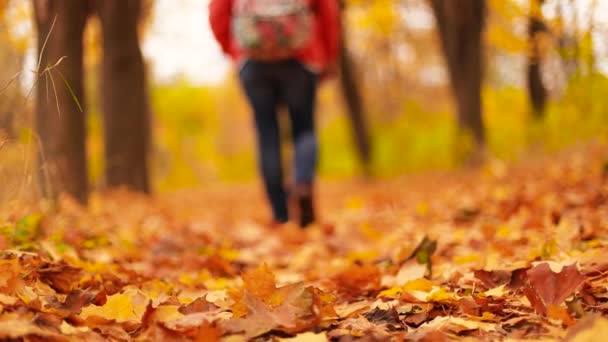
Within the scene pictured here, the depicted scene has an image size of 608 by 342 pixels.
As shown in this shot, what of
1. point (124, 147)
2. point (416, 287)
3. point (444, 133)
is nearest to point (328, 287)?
point (416, 287)

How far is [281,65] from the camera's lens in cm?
408

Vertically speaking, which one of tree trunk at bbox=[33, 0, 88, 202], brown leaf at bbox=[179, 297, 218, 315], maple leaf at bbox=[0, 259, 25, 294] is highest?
tree trunk at bbox=[33, 0, 88, 202]

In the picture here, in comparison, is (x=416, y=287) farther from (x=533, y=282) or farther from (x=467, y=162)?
(x=467, y=162)

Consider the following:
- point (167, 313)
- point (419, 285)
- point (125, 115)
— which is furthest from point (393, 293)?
point (125, 115)

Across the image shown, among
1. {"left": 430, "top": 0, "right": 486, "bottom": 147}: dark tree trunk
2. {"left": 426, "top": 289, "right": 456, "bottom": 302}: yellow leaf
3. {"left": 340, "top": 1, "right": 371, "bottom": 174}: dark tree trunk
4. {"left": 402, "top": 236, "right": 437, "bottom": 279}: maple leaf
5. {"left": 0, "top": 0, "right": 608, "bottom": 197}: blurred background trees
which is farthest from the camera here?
{"left": 340, "top": 1, "right": 371, "bottom": 174}: dark tree trunk

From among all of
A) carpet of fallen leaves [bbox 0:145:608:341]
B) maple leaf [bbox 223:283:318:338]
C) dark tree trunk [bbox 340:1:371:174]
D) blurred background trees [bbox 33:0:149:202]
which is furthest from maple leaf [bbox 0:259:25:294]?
dark tree trunk [bbox 340:1:371:174]

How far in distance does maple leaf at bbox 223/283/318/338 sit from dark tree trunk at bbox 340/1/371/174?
29.0ft

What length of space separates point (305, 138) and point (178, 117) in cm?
3299

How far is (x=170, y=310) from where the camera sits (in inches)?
60.2

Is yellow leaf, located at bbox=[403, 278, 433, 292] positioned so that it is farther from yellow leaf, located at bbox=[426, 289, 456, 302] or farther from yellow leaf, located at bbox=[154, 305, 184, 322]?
yellow leaf, located at bbox=[154, 305, 184, 322]

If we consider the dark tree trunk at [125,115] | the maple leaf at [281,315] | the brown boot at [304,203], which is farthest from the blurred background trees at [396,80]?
the brown boot at [304,203]

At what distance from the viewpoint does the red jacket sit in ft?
13.1

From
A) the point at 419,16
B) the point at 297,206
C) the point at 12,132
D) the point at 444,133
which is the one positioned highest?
the point at 419,16

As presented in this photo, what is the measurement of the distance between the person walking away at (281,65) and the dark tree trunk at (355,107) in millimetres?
6022
